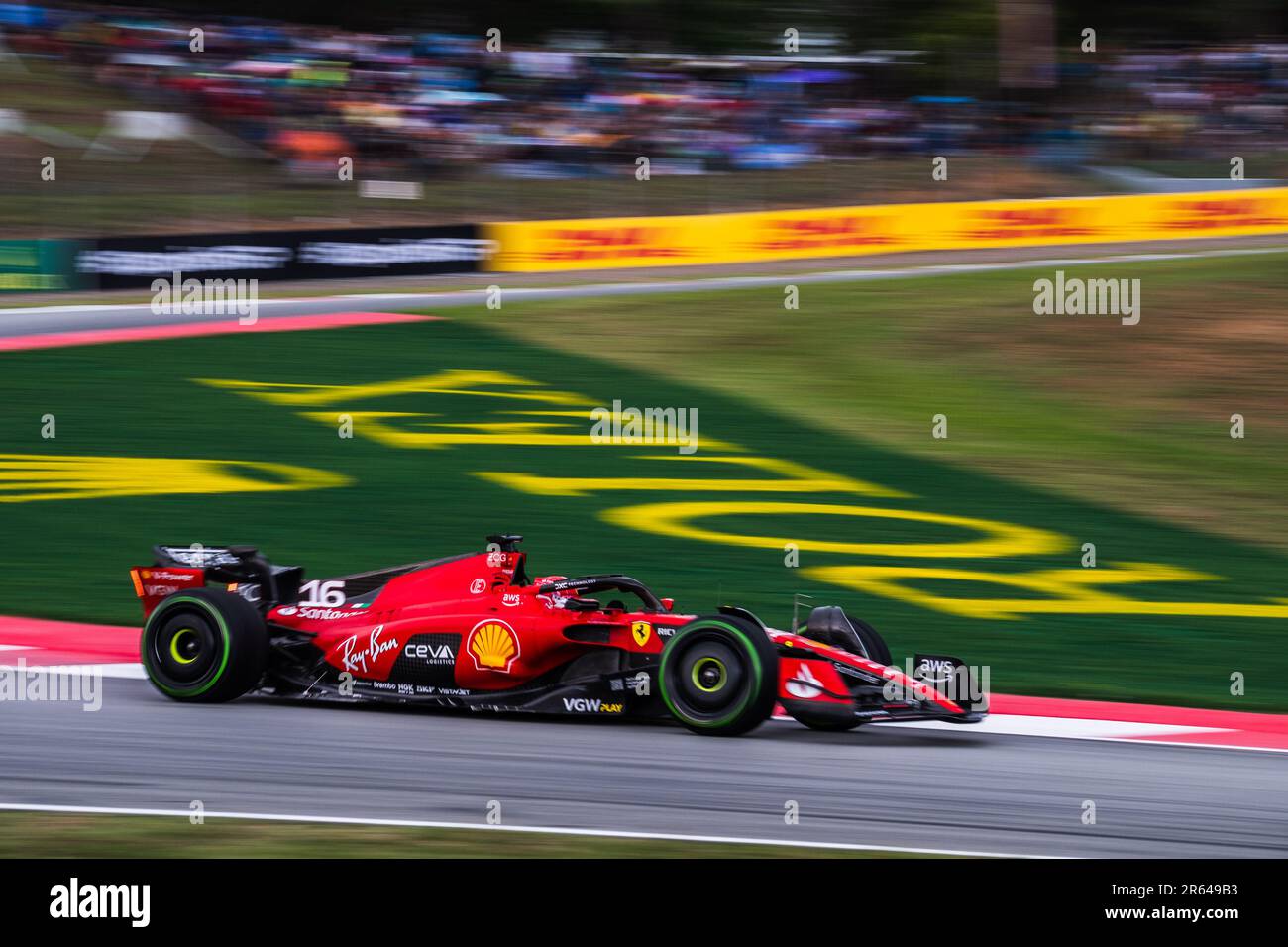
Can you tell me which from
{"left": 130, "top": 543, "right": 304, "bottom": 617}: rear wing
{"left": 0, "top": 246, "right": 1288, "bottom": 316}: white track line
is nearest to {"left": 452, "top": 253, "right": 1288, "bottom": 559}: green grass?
{"left": 0, "top": 246, "right": 1288, "bottom": 316}: white track line

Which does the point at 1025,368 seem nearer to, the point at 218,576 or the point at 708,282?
the point at 708,282

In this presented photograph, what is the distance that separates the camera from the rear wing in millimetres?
8039

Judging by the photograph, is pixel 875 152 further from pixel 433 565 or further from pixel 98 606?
pixel 433 565

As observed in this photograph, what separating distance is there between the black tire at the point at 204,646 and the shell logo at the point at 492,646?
1016 millimetres

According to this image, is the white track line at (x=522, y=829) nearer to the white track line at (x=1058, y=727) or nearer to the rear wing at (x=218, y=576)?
the white track line at (x=1058, y=727)

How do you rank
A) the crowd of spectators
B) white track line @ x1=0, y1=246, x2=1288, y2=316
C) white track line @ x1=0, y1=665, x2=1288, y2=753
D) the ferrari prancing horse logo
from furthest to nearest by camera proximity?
the crowd of spectators
white track line @ x1=0, y1=246, x2=1288, y2=316
white track line @ x1=0, y1=665, x2=1288, y2=753
the ferrari prancing horse logo

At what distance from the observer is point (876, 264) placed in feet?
86.1

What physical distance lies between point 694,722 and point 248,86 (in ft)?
68.9

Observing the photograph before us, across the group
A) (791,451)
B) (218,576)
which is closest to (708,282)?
(791,451)

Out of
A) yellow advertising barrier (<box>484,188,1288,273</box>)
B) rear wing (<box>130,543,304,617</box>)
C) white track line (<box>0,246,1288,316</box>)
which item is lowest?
rear wing (<box>130,543,304,617</box>)

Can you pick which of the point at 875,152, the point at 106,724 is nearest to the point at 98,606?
the point at 106,724

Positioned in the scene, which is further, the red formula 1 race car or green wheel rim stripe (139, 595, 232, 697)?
green wheel rim stripe (139, 595, 232, 697)

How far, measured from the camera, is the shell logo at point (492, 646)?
296 inches
